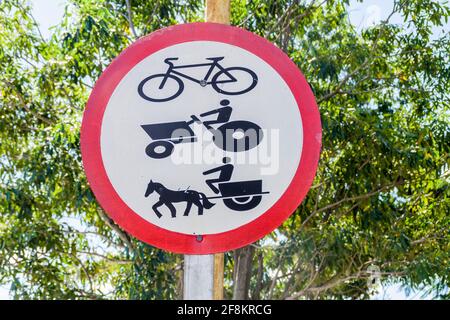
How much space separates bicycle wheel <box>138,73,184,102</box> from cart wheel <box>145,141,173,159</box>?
0.13 meters

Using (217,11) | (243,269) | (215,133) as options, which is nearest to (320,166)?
(243,269)

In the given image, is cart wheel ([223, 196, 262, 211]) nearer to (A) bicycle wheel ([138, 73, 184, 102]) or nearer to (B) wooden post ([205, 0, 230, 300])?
(A) bicycle wheel ([138, 73, 184, 102])

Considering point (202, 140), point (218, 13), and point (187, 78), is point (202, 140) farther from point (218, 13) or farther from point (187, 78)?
point (218, 13)

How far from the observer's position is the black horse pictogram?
206cm

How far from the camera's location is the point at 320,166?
7027mm

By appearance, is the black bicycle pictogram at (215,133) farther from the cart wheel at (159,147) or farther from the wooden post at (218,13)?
the wooden post at (218,13)

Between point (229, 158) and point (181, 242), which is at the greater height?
point (229, 158)

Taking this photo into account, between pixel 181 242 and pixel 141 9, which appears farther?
pixel 141 9

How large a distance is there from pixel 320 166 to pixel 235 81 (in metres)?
4.94

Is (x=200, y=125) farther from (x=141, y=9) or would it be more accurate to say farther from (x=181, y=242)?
(x=141, y=9)

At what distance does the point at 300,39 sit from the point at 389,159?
1.53 metres
